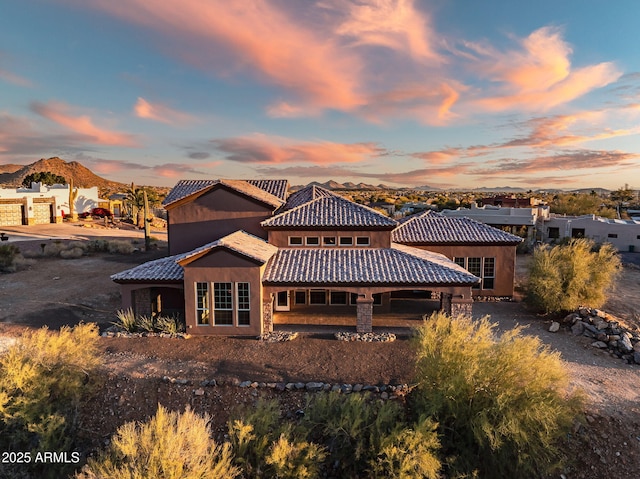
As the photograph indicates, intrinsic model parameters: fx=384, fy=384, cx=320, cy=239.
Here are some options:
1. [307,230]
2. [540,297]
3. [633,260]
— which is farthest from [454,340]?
[633,260]

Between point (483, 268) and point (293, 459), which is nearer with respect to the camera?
point (293, 459)

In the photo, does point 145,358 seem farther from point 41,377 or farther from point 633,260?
point 633,260

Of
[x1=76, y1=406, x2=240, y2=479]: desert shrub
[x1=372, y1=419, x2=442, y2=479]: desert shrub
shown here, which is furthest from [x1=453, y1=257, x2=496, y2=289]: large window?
[x1=76, y1=406, x2=240, y2=479]: desert shrub

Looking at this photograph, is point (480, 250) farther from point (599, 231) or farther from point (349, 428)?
point (599, 231)

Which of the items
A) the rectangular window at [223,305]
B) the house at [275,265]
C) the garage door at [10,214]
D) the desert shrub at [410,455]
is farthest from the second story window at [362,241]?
the garage door at [10,214]

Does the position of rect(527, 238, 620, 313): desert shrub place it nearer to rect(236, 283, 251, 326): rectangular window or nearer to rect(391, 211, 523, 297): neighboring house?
rect(391, 211, 523, 297): neighboring house

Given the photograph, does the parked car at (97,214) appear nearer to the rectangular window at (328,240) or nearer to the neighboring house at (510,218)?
the neighboring house at (510,218)

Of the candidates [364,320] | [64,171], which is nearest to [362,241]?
[364,320]
